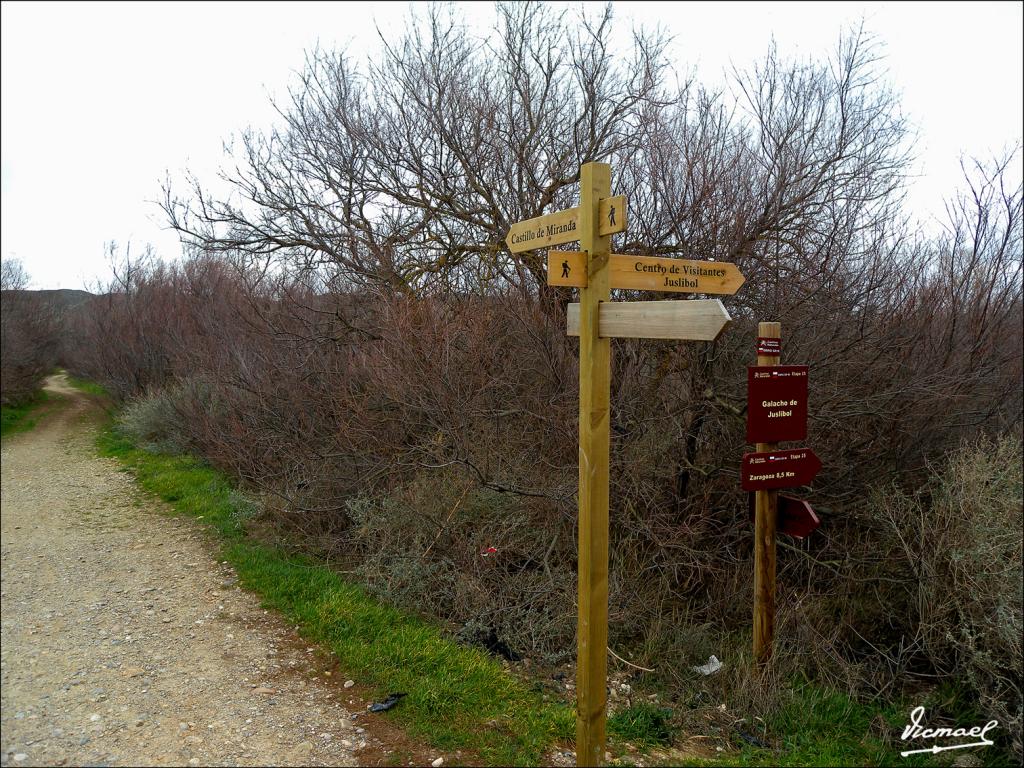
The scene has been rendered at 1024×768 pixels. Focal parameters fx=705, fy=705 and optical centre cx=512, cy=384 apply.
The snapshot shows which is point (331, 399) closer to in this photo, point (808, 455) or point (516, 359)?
point (516, 359)

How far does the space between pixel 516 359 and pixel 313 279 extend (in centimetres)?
409

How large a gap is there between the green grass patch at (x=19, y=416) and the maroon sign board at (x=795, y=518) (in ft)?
14.0

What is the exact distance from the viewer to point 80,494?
4.27m

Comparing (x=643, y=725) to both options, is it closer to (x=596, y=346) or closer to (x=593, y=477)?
(x=593, y=477)

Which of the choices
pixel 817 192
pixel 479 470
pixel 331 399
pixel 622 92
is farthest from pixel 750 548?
pixel 622 92

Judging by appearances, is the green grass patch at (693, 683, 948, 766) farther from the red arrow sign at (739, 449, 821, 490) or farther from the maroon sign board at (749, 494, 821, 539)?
the red arrow sign at (739, 449, 821, 490)

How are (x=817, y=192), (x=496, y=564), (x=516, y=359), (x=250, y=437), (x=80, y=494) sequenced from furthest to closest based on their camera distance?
(x=250, y=437), (x=817, y=192), (x=516, y=359), (x=496, y=564), (x=80, y=494)

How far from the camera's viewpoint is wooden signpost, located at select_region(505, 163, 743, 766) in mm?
3223

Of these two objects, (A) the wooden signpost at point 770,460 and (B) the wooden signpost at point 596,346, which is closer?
(B) the wooden signpost at point 596,346

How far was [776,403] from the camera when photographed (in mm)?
4398
